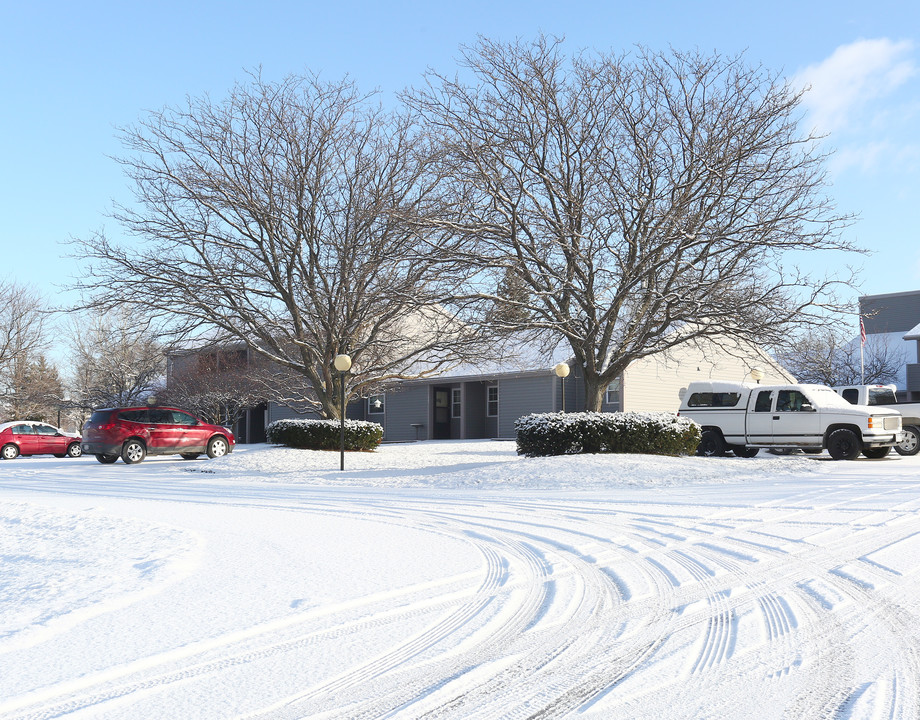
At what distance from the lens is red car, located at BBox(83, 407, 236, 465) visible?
24375mm

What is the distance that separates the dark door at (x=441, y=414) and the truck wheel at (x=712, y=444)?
679 inches

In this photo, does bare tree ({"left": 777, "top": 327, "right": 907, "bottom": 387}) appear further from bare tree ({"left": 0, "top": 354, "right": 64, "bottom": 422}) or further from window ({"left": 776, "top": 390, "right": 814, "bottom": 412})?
bare tree ({"left": 0, "top": 354, "right": 64, "bottom": 422})

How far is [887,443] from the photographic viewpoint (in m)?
21.1

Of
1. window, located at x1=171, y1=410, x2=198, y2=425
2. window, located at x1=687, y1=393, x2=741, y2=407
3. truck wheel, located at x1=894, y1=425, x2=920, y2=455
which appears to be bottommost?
truck wheel, located at x1=894, y1=425, x2=920, y2=455

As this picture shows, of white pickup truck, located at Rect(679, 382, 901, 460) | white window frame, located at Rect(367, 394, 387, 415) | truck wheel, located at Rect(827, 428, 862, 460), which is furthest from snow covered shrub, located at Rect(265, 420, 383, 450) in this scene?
white window frame, located at Rect(367, 394, 387, 415)

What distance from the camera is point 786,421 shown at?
2181cm

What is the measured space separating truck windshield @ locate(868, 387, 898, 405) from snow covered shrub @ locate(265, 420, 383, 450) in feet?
47.7

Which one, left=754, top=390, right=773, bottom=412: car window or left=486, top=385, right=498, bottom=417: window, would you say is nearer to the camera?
left=754, top=390, right=773, bottom=412: car window

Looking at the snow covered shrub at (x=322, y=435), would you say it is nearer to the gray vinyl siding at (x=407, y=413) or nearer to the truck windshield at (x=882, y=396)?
the gray vinyl siding at (x=407, y=413)

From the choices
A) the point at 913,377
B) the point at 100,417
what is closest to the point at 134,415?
the point at 100,417

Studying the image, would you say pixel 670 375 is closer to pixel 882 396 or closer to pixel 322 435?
pixel 882 396

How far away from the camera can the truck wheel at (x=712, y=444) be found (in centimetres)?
2283

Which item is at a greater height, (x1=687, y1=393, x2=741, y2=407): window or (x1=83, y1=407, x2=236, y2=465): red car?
(x1=687, y1=393, x2=741, y2=407): window

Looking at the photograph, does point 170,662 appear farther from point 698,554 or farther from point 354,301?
point 354,301
